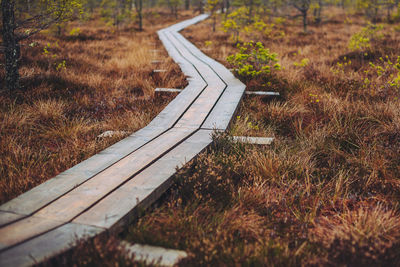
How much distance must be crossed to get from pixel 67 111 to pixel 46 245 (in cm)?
316

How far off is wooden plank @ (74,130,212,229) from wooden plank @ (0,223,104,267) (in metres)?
0.07

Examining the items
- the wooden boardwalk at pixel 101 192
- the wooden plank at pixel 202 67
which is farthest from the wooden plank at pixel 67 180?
the wooden plank at pixel 202 67

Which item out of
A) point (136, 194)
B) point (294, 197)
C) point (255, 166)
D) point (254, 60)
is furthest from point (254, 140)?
point (254, 60)

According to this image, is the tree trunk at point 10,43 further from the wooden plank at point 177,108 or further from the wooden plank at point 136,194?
the wooden plank at point 136,194

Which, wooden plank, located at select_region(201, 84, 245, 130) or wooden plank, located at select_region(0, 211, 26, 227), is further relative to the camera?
wooden plank, located at select_region(201, 84, 245, 130)

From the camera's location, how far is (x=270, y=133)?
3.73 metres

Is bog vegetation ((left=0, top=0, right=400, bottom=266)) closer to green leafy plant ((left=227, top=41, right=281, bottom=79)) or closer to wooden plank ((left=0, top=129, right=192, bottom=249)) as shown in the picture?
green leafy plant ((left=227, top=41, right=281, bottom=79))

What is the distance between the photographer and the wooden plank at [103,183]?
1.86 meters

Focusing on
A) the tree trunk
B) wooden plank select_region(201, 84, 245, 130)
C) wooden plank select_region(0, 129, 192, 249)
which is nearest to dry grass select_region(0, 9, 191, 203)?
the tree trunk

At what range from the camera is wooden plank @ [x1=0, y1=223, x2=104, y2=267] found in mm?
1441

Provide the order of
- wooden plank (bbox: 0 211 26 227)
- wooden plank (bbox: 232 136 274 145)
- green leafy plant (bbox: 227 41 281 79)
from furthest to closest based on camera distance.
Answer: green leafy plant (bbox: 227 41 281 79), wooden plank (bbox: 232 136 274 145), wooden plank (bbox: 0 211 26 227)

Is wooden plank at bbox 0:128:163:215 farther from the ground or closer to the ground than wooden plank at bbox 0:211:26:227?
farther from the ground

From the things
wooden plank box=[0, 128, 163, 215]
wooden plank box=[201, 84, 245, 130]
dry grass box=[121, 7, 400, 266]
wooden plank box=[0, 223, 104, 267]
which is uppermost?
wooden plank box=[201, 84, 245, 130]

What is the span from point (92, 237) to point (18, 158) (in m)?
1.65
